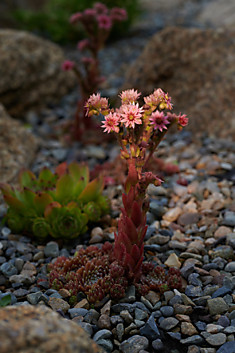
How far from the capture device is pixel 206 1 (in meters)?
10.4

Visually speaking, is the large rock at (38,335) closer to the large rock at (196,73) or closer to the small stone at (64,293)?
the small stone at (64,293)

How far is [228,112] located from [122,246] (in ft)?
9.87

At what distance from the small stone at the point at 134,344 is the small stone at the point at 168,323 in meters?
0.17

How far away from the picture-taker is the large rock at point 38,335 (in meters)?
1.45

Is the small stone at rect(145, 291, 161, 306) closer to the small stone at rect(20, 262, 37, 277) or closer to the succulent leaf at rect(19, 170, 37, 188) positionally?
the small stone at rect(20, 262, 37, 277)

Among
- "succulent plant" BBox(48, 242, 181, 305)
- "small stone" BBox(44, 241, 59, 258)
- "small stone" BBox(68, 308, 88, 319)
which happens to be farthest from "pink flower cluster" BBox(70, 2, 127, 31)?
"small stone" BBox(68, 308, 88, 319)

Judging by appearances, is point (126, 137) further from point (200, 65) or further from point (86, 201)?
point (200, 65)

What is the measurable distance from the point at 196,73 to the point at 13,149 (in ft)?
8.95

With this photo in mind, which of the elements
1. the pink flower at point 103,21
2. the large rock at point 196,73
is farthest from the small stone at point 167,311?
the pink flower at point 103,21

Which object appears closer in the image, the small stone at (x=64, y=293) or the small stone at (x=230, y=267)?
the small stone at (x=64, y=293)

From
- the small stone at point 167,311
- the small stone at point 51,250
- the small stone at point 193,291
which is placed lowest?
the small stone at point 167,311

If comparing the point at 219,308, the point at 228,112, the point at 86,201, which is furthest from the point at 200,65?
the point at 219,308

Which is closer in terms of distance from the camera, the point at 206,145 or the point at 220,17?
the point at 206,145

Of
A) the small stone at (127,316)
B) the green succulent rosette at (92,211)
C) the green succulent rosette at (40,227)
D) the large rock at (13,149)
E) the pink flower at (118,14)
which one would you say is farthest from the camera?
the pink flower at (118,14)
